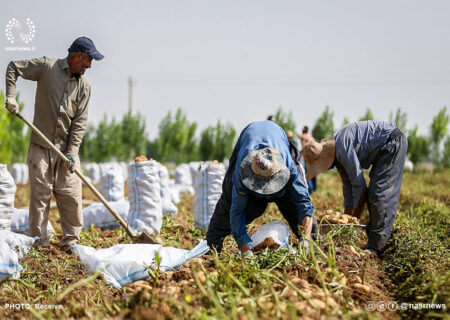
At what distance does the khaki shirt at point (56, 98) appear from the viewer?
4031 mm

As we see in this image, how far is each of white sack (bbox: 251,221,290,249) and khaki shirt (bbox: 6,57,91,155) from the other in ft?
6.47

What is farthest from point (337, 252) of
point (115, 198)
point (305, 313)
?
point (115, 198)

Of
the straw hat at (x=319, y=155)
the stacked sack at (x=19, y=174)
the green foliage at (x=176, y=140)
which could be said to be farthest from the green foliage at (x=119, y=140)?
the straw hat at (x=319, y=155)

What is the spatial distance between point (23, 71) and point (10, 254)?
1.83 m

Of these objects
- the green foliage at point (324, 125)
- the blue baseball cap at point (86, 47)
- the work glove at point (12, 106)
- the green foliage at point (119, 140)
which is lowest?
the green foliage at point (119, 140)

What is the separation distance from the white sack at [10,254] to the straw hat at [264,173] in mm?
1575

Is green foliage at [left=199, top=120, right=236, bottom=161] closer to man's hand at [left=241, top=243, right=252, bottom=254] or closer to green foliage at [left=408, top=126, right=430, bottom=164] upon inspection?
green foliage at [left=408, top=126, right=430, bottom=164]

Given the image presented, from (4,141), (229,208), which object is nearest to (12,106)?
(229,208)

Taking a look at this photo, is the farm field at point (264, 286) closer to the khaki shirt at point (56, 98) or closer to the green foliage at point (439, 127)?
the khaki shirt at point (56, 98)

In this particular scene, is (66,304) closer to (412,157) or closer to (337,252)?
(337,252)

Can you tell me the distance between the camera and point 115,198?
22.5 feet

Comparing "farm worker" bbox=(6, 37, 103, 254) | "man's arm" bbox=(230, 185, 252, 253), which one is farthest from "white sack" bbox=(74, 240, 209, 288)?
"farm worker" bbox=(6, 37, 103, 254)

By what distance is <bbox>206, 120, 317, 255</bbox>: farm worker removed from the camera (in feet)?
9.09

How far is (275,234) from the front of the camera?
335 centimetres
